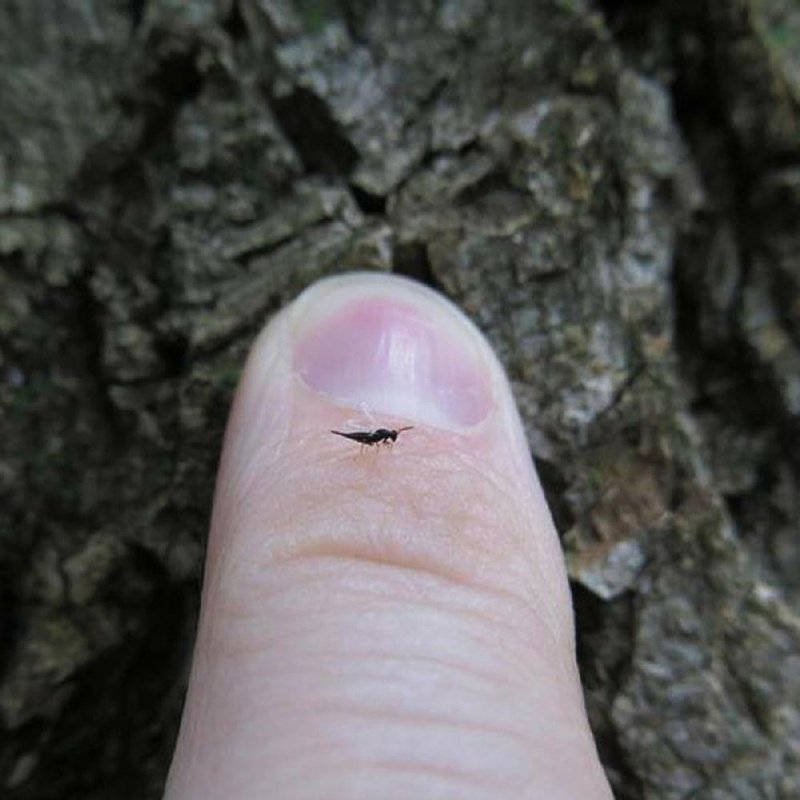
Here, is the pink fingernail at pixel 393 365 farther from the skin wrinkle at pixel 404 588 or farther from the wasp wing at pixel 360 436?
the skin wrinkle at pixel 404 588

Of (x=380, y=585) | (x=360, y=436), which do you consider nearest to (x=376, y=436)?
(x=360, y=436)

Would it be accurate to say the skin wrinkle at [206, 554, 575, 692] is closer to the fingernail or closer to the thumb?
the thumb

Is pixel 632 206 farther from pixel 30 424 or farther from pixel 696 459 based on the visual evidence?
pixel 30 424

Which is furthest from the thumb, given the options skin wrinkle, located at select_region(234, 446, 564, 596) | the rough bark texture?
the rough bark texture

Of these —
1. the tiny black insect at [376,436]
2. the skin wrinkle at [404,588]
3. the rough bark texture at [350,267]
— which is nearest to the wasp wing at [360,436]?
Result: the tiny black insect at [376,436]

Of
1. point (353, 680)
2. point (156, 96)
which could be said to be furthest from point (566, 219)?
point (353, 680)
